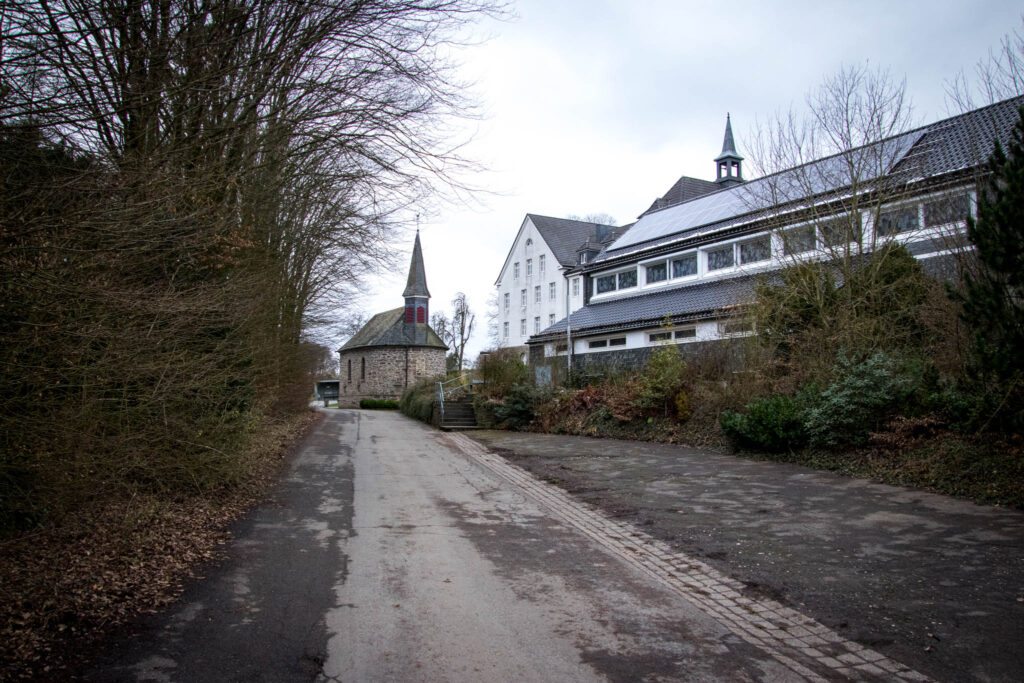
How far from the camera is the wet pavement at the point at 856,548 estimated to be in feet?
16.5

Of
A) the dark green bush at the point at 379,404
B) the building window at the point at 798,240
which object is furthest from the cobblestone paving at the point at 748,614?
the dark green bush at the point at 379,404

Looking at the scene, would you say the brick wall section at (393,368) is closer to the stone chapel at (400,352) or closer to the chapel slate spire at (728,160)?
the stone chapel at (400,352)

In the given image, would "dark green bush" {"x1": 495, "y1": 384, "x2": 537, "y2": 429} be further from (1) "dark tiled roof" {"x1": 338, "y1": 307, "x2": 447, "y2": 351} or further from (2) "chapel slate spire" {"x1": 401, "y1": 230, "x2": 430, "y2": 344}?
(2) "chapel slate spire" {"x1": 401, "y1": 230, "x2": 430, "y2": 344}

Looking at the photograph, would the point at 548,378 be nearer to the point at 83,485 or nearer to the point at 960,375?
the point at 960,375

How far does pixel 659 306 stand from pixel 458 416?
8713 mm

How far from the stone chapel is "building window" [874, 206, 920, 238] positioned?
43.0m

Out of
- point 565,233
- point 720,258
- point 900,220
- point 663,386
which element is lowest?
point 663,386

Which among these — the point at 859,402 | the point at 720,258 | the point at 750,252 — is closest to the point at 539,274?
the point at 720,258

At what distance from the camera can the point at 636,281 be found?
29.9 meters

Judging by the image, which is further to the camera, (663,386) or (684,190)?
(684,190)

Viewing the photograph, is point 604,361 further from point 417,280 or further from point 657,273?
point 417,280

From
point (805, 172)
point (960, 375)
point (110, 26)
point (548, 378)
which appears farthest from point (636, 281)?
point (110, 26)

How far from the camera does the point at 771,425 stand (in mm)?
13828

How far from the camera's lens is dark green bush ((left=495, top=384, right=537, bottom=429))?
24109 millimetres
